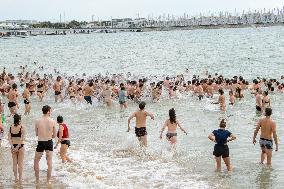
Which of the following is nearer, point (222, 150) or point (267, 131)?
point (222, 150)

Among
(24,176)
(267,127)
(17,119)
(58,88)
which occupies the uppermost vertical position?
(17,119)

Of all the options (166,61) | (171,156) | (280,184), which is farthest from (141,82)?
(166,61)

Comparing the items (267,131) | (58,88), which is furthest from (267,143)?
(58,88)

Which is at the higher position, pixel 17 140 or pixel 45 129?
pixel 45 129

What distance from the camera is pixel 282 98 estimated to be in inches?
1070

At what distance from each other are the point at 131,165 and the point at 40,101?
1527 centimetres

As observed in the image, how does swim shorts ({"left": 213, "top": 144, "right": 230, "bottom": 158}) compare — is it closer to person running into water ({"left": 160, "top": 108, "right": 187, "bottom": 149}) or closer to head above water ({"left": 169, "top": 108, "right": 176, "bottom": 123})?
person running into water ({"left": 160, "top": 108, "right": 187, "bottom": 149})

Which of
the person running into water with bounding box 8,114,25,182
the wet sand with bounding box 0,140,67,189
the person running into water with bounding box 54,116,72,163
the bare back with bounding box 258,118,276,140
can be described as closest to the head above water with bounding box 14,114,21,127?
the person running into water with bounding box 8,114,25,182

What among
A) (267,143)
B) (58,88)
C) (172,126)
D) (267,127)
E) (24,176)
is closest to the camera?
(24,176)

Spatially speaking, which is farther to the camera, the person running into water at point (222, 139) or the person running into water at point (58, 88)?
the person running into water at point (58, 88)

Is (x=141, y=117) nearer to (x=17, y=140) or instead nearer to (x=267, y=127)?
(x=267, y=127)

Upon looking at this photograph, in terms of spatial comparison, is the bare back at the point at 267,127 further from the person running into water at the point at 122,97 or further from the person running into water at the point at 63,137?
the person running into water at the point at 122,97

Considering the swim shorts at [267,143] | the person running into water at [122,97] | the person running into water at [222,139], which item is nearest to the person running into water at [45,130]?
the person running into water at [222,139]

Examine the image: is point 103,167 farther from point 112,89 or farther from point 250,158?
point 112,89
